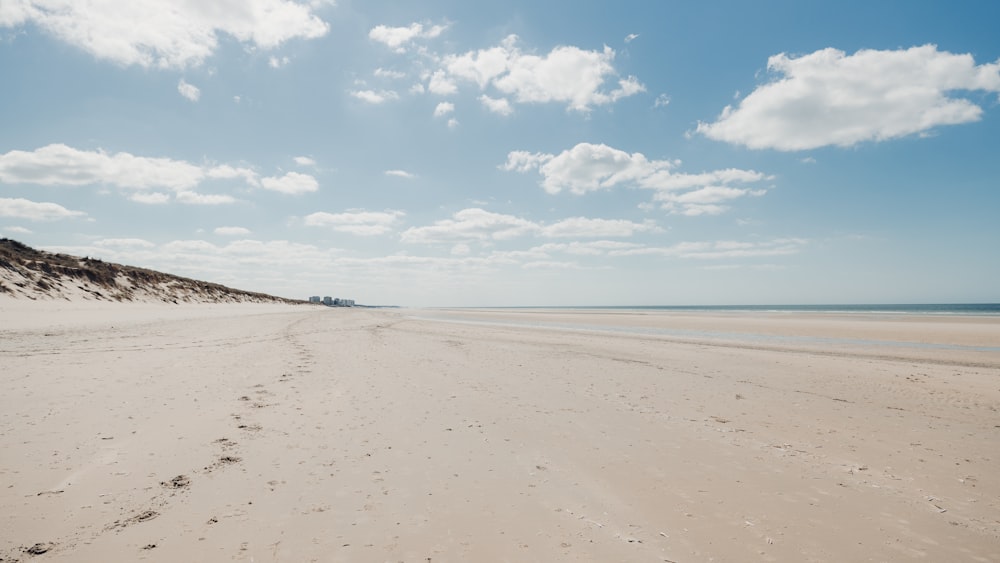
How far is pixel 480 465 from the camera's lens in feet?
18.3

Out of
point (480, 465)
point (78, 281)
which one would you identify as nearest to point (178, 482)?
point (480, 465)

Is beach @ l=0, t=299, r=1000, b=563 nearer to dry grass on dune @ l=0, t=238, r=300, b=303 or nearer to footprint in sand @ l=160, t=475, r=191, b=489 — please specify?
footprint in sand @ l=160, t=475, r=191, b=489

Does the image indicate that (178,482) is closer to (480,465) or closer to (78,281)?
(480,465)

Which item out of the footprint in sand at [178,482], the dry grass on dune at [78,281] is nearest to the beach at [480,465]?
the footprint in sand at [178,482]

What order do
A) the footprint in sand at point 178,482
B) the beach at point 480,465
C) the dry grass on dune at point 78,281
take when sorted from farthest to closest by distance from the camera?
1. the dry grass on dune at point 78,281
2. the footprint in sand at point 178,482
3. the beach at point 480,465

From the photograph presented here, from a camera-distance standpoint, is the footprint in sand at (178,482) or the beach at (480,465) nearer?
the beach at (480,465)

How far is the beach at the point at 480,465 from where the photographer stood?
3.77 metres

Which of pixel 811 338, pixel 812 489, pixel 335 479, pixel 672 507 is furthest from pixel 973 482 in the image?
pixel 811 338

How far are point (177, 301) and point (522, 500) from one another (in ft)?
181

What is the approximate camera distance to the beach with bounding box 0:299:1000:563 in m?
3.77

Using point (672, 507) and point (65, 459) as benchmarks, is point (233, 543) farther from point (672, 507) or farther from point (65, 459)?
point (672, 507)

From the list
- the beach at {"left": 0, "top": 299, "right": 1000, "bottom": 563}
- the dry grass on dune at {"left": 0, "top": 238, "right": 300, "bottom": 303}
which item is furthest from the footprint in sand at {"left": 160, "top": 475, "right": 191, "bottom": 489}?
the dry grass on dune at {"left": 0, "top": 238, "right": 300, "bottom": 303}

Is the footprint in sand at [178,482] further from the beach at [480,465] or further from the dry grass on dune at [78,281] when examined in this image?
the dry grass on dune at [78,281]

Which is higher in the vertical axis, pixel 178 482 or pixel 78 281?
pixel 78 281
